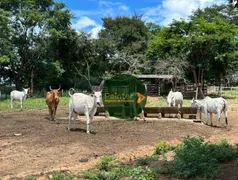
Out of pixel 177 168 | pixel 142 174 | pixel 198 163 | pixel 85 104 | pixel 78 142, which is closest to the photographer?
pixel 142 174

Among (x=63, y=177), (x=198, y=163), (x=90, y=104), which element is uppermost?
(x=90, y=104)

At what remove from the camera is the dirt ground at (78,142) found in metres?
8.68

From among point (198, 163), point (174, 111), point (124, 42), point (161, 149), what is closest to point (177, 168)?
point (198, 163)

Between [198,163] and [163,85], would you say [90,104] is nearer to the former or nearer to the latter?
[198,163]

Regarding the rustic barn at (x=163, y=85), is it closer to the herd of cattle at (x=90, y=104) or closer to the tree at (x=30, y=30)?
the tree at (x=30, y=30)

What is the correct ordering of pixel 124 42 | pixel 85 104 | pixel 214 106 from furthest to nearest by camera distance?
pixel 124 42, pixel 214 106, pixel 85 104

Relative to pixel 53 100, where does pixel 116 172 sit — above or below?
below

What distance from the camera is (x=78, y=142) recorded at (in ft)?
37.2

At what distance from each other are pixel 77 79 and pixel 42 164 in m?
38.0

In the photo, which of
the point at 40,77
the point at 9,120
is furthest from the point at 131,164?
the point at 40,77

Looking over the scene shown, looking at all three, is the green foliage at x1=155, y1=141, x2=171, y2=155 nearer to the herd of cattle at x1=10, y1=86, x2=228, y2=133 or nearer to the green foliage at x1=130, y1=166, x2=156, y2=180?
the green foliage at x1=130, y1=166, x2=156, y2=180

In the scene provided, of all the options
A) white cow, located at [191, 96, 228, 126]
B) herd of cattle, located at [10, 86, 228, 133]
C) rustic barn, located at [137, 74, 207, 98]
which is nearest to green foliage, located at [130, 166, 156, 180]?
herd of cattle, located at [10, 86, 228, 133]

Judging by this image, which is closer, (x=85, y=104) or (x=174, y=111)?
(x=85, y=104)

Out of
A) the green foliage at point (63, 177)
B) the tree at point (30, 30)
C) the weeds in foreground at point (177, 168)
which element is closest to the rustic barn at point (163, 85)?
the tree at point (30, 30)
